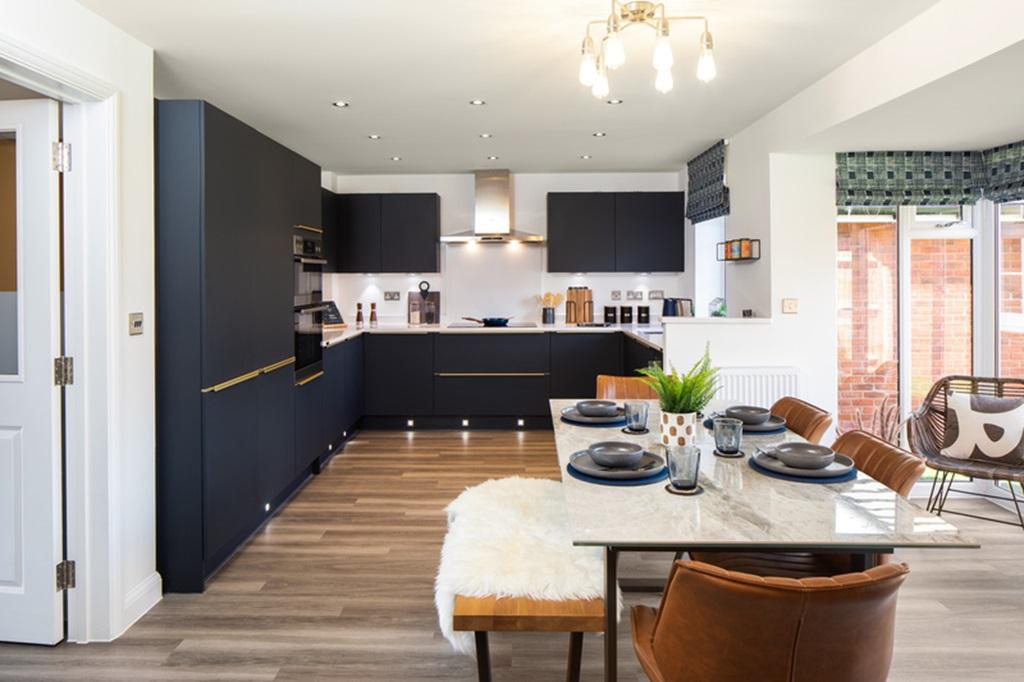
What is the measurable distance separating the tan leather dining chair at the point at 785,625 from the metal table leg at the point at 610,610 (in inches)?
14.2

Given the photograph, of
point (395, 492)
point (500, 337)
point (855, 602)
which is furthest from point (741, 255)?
point (855, 602)

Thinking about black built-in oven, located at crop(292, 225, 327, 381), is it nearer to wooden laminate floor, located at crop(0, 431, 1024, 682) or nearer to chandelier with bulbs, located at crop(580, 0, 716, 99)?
wooden laminate floor, located at crop(0, 431, 1024, 682)

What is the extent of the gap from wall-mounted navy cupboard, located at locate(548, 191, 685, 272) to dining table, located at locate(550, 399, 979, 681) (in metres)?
4.40

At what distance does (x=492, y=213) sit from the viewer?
638cm

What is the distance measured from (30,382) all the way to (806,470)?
2.72m

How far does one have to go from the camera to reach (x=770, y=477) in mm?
1990

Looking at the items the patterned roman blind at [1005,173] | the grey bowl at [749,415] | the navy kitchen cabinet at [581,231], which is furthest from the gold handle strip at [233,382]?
the patterned roman blind at [1005,173]

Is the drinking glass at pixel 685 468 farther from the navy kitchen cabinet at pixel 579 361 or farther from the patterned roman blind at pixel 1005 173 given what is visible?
the navy kitchen cabinet at pixel 579 361

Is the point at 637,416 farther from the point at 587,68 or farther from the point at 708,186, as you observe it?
the point at 708,186

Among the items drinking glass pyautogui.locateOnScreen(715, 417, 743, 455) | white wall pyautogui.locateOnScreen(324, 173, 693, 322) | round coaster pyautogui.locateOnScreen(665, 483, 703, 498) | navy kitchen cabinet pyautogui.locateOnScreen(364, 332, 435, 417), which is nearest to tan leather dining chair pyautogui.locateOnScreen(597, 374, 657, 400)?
drinking glass pyautogui.locateOnScreen(715, 417, 743, 455)

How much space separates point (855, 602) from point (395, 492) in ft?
11.2

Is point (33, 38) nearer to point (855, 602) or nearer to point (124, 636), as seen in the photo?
point (124, 636)

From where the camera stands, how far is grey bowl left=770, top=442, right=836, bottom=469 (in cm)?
199

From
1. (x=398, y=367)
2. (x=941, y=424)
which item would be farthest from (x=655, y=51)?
(x=398, y=367)
